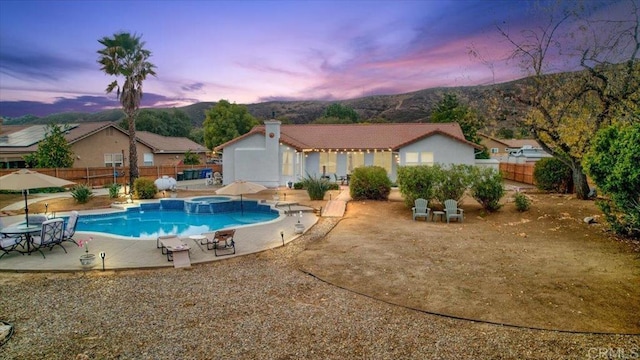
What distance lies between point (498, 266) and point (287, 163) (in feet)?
64.0

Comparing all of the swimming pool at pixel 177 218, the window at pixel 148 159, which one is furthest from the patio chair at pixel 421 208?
the window at pixel 148 159

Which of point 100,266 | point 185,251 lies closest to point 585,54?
point 185,251

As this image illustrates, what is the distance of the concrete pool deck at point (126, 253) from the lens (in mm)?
9141

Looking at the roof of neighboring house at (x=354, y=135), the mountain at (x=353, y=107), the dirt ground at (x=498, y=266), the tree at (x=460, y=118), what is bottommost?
the dirt ground at (x=498, y=266)

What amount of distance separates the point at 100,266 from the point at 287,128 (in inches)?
941

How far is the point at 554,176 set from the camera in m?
21.1

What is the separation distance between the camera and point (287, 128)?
31812 mm

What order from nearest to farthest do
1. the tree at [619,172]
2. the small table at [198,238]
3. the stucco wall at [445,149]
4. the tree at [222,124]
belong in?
the tree at [619,172] < the small table at [198,238] < the stucco wall at [445,149] < the tree at [222,124]

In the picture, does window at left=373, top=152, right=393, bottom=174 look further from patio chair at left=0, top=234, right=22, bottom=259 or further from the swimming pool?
patio chair at left=0, top=234, right=22, bottom=259

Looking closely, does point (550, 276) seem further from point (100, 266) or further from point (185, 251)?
point (100, 266)

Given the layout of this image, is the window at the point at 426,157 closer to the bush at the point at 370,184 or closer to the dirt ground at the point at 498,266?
the bush at the point at 370,184

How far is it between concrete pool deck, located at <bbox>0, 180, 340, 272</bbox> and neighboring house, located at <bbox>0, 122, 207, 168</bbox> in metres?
19.7

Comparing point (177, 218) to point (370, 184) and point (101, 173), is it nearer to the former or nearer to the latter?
point (370, 184)

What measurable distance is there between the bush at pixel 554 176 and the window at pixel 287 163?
16.7 meters
